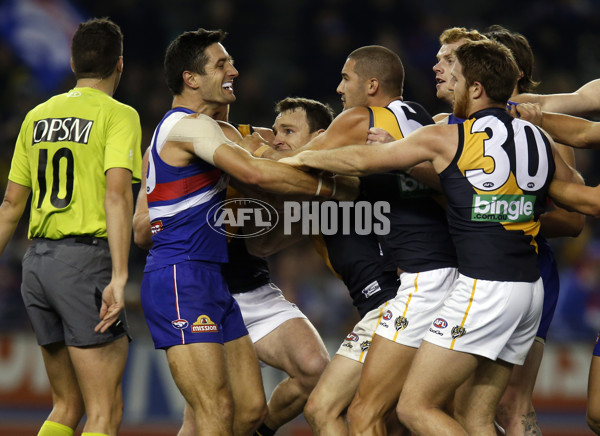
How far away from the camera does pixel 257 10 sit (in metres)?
14.6

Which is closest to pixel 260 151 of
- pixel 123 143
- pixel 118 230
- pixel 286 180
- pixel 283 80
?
pixel 286 180

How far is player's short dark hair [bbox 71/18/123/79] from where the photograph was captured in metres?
5.68

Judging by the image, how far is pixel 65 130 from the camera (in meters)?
5.52

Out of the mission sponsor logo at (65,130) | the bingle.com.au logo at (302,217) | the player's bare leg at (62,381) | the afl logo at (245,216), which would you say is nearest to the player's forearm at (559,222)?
the bingle.com.au logo at (302,217)

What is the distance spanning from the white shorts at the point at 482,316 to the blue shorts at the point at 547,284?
0.92m

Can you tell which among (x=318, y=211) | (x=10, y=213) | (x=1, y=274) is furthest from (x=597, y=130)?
(x=1, y=274)

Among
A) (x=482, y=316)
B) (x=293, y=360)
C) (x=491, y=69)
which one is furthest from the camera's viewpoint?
(x=293, y=360)

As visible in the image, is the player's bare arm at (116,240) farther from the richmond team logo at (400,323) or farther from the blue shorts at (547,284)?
the blue shorts at (547,284)

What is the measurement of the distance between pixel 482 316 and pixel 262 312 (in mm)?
2106

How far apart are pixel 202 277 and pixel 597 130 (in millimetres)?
2772

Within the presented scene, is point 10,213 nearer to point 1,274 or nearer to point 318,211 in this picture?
point 318,211

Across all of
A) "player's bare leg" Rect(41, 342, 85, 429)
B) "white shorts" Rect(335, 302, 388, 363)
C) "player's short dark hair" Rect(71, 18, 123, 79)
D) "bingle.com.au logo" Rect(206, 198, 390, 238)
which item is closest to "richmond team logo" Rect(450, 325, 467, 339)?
"white shorts" Rect(335, 302, 388, 363)

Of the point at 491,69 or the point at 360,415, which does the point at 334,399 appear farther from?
the point at 491,69

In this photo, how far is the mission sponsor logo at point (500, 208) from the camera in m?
4.78
